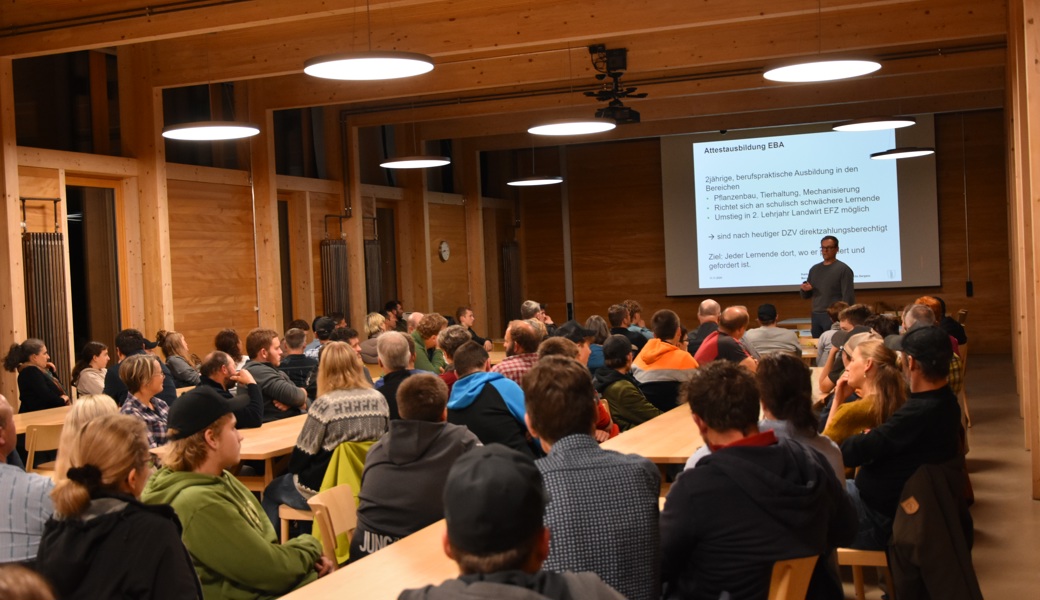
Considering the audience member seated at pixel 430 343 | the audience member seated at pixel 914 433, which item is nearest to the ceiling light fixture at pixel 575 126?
the audience member seated at pixel 430 343

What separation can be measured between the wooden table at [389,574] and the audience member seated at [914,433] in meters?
1.68

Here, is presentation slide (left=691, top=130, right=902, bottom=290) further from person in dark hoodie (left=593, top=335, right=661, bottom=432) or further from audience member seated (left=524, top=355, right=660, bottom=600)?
audience member seated (left=524, top=355, right=660, bottom=600)

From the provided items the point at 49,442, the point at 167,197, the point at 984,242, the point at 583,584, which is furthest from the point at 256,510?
the point at 984,242

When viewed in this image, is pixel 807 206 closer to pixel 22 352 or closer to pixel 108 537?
pixel 22 352

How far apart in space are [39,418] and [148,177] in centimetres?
355

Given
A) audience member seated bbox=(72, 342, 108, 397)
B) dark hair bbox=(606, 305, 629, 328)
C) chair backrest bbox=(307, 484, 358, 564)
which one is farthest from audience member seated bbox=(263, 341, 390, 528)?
dark hair bbox=(606, 305, 629, 328)

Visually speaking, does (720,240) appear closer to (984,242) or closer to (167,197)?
(984,242)

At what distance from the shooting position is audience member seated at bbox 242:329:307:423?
21.0ft

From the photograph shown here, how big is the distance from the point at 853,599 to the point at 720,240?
1131 centimetres

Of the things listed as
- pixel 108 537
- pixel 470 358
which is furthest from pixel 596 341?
pixel 108 537

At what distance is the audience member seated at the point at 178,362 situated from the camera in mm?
7480

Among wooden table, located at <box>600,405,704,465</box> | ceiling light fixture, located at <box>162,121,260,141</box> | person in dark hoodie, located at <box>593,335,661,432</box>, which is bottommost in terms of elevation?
wooden table, located at <box>600,405,704,465</box>

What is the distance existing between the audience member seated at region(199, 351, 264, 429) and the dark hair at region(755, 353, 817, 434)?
11.2 ft

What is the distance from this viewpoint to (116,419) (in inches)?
108
